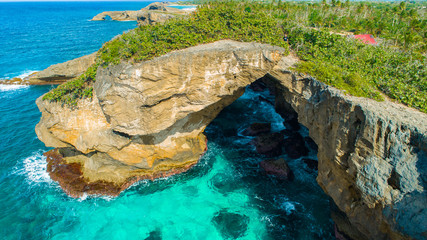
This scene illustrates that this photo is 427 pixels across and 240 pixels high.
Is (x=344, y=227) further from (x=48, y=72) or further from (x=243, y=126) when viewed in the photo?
(x=48, y=72)

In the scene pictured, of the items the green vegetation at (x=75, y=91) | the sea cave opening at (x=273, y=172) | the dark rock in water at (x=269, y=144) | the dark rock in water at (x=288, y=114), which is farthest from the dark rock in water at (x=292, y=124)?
the green vegetation at (x=75, y=91)

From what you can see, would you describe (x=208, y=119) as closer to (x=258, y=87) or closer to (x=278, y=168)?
(x=278, y=168)

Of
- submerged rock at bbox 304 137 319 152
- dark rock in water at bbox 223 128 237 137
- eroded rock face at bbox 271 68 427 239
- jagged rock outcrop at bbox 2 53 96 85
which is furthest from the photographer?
jagged rock outcrop at bbox 2 53 96 85

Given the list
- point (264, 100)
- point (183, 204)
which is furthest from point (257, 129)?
point (183, 204)

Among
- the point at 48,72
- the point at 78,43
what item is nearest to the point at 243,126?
the point at 48,72

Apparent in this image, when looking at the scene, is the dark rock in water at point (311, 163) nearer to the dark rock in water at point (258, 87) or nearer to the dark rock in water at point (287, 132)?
the dark rock in water at point (287, 132)

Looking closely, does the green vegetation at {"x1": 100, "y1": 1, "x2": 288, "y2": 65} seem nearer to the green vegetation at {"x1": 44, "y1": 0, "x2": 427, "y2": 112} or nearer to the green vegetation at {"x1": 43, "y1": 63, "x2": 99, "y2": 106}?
the green vegetation at {"x1": 44, "y1": 0, "x2": 427, "y2": 112}

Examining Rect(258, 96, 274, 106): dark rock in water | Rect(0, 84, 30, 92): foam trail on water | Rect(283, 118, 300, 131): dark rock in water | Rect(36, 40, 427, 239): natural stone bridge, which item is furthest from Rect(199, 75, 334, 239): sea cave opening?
Rect(0, 84, 30, 92): foam trail on water
